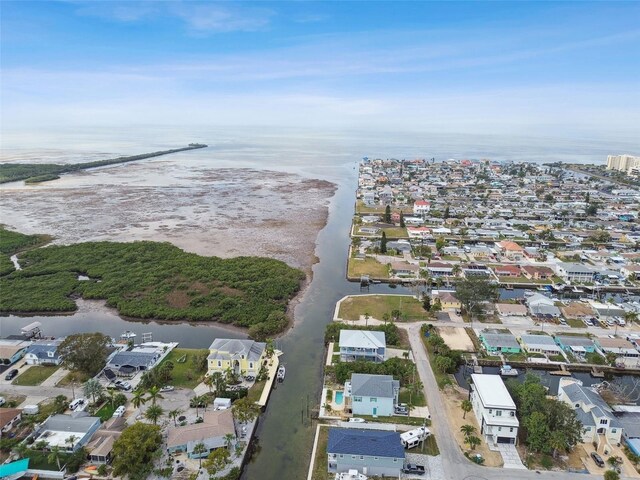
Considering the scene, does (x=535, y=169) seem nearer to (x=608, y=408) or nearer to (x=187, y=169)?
(x=187, y=169)

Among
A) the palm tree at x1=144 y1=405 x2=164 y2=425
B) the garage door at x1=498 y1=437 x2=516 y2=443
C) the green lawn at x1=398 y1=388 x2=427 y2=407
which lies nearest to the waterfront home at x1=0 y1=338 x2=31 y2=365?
the palm tree at x1=144 y1=405 x2=164 y2=425

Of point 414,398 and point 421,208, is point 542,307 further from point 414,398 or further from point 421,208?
point 421,208

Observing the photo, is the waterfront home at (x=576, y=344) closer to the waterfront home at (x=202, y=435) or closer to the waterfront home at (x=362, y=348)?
the waterfront home at (x=362, y=348)

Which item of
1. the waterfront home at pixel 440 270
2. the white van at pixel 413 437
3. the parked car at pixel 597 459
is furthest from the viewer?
the waterfront home at pixel 440 270

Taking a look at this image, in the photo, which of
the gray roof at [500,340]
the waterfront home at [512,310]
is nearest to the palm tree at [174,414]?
the gray roof at [500,340]

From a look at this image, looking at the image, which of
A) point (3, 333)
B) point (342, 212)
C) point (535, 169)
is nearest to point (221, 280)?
point (3, 333)
